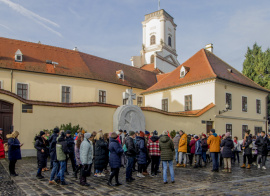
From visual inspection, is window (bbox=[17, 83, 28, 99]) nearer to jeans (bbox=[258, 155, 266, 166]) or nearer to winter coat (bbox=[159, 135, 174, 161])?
winter coat (bbox=[159, 135, 174, 161])

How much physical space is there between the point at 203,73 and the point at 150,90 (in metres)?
6.69

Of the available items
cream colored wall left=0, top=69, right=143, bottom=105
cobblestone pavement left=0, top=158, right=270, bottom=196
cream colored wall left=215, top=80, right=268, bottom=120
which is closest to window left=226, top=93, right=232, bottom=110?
cream colored wall left=215, top=80, right=268, bottom=120

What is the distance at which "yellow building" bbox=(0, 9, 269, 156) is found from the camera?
70.8 feet

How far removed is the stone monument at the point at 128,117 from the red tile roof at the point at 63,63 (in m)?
11.2

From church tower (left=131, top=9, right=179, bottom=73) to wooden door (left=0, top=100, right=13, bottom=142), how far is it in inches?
1399

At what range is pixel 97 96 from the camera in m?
29.5

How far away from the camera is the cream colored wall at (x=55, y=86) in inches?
991

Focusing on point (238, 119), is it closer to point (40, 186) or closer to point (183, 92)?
point (183, 92)

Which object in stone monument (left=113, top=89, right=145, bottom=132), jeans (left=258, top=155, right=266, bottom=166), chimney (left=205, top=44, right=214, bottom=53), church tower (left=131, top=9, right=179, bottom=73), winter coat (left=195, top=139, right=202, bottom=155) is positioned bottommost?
jeans (left=258, top=155, right=266, bottom=166)

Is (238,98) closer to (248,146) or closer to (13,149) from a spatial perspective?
(248,146)

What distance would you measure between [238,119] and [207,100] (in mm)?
4542

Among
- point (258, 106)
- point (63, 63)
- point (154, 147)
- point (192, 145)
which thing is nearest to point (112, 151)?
point (154, 147)

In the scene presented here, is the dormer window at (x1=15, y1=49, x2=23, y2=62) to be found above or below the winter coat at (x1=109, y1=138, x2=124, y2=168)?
above

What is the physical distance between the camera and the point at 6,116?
51.8 ft
